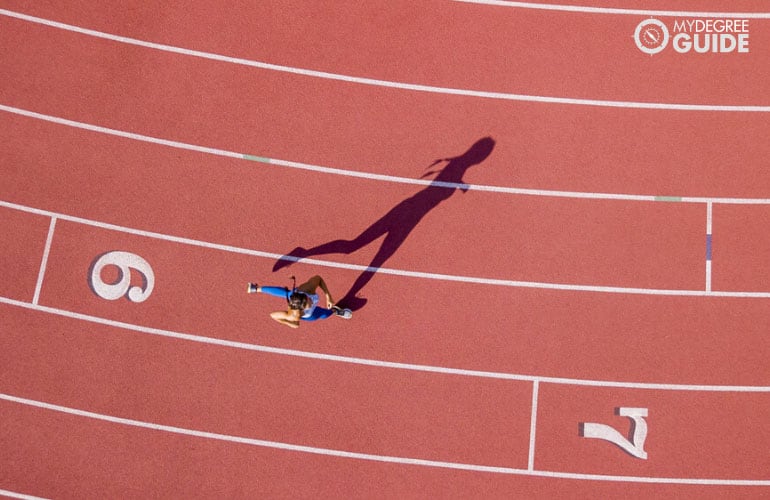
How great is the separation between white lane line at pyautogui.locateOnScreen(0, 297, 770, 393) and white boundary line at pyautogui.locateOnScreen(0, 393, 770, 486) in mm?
1221

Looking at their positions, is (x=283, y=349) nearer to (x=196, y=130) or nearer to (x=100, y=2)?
(x=196, y=130)

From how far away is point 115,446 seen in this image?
26.7 feet

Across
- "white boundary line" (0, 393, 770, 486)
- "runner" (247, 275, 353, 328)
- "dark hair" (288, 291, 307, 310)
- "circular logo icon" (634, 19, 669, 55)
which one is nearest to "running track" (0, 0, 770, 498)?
"white boundary line" (0, 393, 770, 486)

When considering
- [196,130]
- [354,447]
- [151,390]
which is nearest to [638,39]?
[196,130]

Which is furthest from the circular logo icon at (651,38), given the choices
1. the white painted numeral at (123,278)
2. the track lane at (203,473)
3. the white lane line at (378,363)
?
the white painted numeral at (123,278)

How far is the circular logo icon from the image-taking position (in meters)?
8.26

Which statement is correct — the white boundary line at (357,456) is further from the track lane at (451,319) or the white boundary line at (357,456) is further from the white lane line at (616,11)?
the white lane line at (616,11)

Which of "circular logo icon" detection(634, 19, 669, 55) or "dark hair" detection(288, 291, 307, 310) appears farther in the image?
"circular logo icon" detection(634, 19, 669, 55)

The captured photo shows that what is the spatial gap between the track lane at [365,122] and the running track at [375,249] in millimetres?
31

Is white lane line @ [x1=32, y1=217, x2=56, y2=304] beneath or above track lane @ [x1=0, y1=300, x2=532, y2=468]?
above

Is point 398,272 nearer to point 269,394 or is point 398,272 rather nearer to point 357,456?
point 269,394

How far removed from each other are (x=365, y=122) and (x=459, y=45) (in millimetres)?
1690

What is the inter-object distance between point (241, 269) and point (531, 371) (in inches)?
167

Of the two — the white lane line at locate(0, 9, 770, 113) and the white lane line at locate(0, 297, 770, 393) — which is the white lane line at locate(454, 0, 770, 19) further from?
the white lane line at locate(0, 297, 770, 393)
